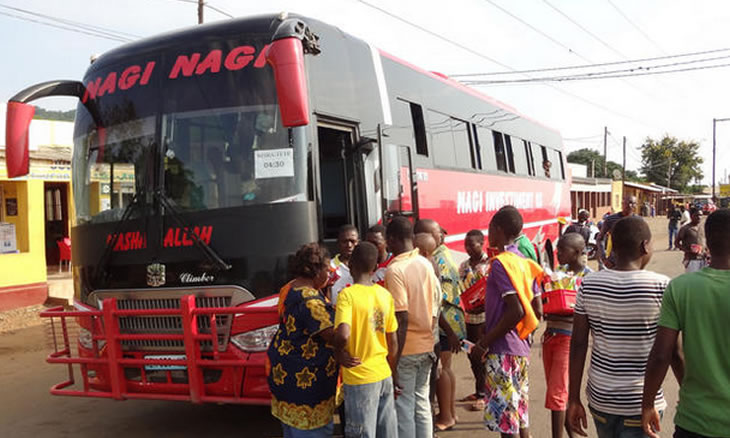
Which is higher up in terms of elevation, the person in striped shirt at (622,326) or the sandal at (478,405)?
the person in striped shirt at (622,326)

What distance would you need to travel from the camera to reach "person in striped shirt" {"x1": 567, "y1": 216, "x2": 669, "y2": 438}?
2607 mm

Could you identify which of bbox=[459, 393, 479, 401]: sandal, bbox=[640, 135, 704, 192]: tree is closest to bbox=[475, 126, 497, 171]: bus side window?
bbox=[459, 393, 479, 401]: sandal

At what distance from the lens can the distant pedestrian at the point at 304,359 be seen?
325 cm

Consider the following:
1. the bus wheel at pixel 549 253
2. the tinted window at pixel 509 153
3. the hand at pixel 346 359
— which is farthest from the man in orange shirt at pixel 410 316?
the bus wheel at pixel 549 253

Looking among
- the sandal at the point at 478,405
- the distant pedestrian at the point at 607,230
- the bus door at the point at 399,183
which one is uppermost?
the bus door at the point at 399,183

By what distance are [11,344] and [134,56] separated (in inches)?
250

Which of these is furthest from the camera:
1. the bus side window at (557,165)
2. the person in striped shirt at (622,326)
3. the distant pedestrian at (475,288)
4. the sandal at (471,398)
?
the bus side window at (557,165)

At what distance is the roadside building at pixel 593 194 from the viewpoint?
4188 centimetres

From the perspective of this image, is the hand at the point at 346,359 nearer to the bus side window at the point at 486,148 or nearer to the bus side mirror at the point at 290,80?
the bus side mirror at the point at 290,80

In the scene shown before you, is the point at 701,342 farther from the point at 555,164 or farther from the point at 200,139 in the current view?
the point at 555,164

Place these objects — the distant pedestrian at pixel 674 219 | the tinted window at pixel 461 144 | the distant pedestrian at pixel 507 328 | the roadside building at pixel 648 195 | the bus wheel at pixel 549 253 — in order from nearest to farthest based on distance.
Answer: the distant pedestrian at pixel 507 328
the tinted window at pixel 461 144
the bus wheel at pixel 549 253
the distant pedestrian at pixel 674 219
the roadside building at pixel 648 195

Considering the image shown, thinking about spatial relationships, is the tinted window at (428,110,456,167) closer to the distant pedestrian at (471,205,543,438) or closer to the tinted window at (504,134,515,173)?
the tinted window at (504,134,515,173)

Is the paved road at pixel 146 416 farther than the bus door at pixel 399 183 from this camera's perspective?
No

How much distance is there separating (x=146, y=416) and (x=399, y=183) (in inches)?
130
